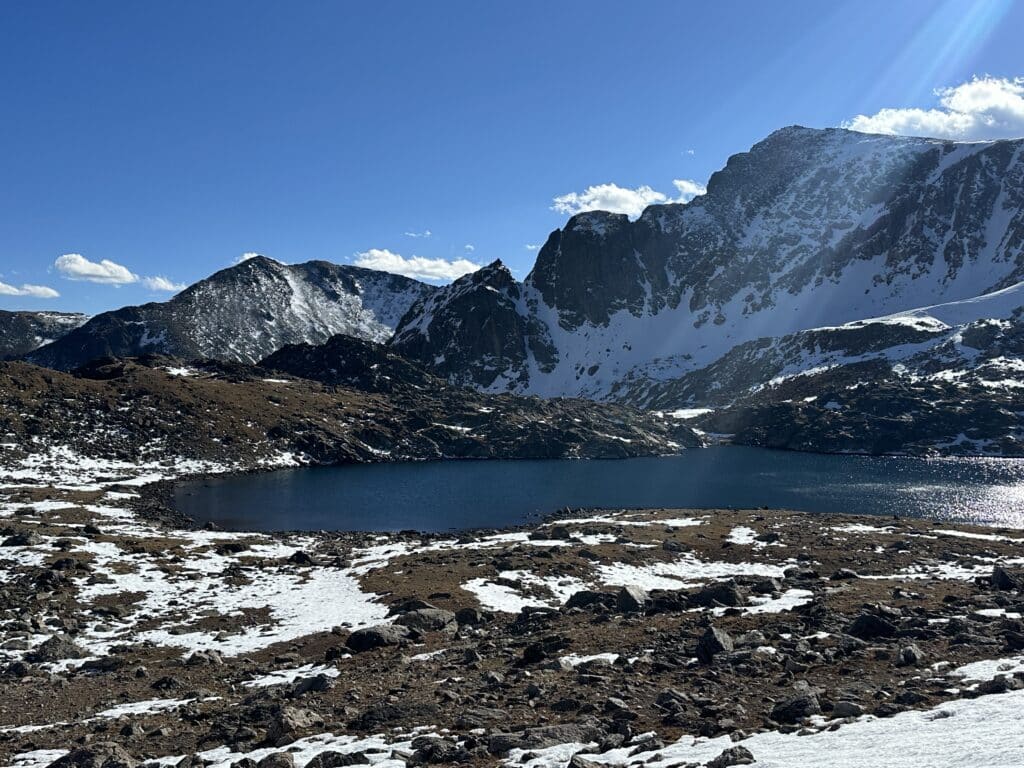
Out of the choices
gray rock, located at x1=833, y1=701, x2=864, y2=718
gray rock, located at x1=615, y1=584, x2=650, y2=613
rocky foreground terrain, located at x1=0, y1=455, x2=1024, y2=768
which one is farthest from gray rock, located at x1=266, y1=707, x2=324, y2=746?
gray rock, located at x1=615, y1=584, x2=650, y2=613

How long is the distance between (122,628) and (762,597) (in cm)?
3318

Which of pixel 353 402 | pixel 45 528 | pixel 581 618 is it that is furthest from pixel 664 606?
pixel 353 402

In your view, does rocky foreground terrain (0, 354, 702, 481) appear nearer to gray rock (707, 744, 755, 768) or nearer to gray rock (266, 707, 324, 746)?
gray rock (266, 707, 324, 746)

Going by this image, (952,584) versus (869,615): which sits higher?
(869,615)

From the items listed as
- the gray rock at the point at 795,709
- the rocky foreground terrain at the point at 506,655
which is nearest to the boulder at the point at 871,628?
the rocky foreground terrain at the point at 506,655

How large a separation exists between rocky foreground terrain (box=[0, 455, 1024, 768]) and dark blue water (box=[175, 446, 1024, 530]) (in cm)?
3401

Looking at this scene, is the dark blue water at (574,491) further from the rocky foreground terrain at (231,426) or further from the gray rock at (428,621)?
the gray rock at (428,621)

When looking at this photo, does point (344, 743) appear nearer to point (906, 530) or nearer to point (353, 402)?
point (906, 530)

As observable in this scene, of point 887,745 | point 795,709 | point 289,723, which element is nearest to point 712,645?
point 795,709

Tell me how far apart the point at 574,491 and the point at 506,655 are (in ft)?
309

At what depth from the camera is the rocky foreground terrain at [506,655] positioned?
1645 cm

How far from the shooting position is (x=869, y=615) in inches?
1004

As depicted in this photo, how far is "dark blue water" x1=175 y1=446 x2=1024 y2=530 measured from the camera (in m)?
91.8

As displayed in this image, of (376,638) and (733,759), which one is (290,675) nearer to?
(376,638)
